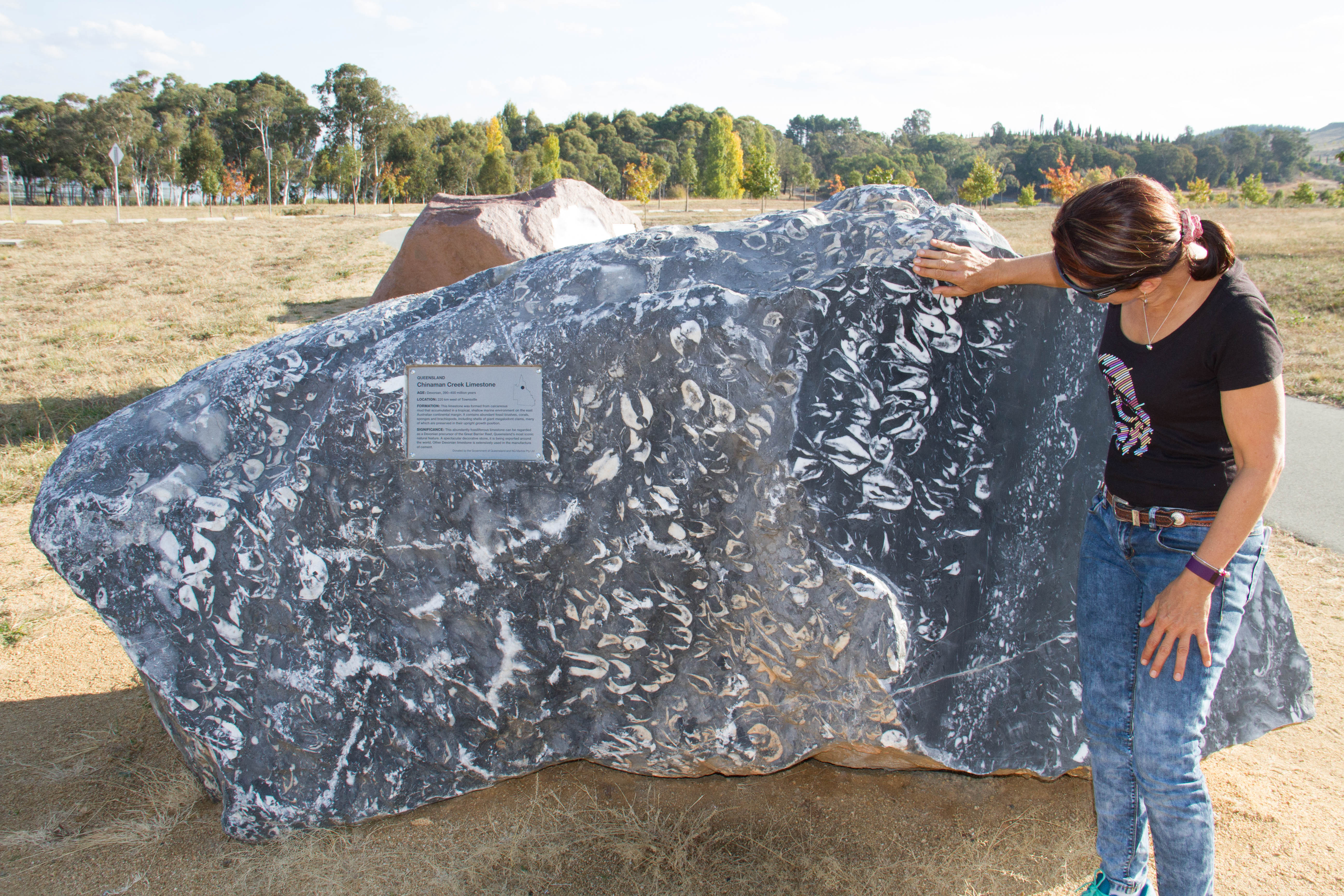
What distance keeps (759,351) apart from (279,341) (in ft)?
5.25

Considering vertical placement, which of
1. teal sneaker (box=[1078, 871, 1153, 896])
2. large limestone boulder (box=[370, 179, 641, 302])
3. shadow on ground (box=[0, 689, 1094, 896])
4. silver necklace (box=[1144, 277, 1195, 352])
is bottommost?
shadow on ground (box=[0, 689, 1094, 896])

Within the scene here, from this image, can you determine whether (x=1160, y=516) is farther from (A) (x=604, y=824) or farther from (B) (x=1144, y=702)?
(A) (x=604, y=824)

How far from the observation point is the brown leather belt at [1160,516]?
5.77ft

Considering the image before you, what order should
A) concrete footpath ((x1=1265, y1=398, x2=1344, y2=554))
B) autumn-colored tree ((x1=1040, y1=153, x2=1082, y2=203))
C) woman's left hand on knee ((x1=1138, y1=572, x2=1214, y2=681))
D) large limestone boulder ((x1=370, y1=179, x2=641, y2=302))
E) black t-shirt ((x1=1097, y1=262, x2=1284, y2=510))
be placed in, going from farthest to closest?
autumn-colored tree ((x1=1040, y1=153, x2=1082, y2=203)), large limestone boulder ((x1=370, y1=179, x2=641, y2=302)), concrete footpath ((x1=1265, y1=398, x2=1344, y2=554)), woman's left hand on knee ((x1=1138, y1=572, x2=1214, y2=681)), black t-shirt ((x1=1097, y1=262, x2=1284, y2=510))

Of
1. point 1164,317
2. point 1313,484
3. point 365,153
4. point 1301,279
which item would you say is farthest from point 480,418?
point 365,153

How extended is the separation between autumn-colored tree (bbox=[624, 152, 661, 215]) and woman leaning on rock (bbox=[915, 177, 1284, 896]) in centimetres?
3284

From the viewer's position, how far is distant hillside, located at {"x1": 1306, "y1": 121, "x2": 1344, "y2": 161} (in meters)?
149

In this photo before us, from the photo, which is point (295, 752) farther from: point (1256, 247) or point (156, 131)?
A: point (156, 131)

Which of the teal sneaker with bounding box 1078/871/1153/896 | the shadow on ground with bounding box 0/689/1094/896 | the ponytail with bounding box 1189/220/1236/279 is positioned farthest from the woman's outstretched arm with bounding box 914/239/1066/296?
the shadow on ground with bounding box 0/689/1094/896

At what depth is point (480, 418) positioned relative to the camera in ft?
8.10

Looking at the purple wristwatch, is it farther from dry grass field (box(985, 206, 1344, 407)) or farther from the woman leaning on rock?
dry grass field (box(985, 206, 1344, 407))

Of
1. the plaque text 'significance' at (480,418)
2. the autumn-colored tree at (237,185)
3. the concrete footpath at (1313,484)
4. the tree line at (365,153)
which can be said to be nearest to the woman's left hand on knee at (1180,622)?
the plaque text 'significance' at (480,418)

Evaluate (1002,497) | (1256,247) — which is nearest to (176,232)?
(1002,497)

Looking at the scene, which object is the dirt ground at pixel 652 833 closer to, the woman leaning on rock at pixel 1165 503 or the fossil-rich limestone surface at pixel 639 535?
the fossil-rich limestone surface at pixel 639 535
